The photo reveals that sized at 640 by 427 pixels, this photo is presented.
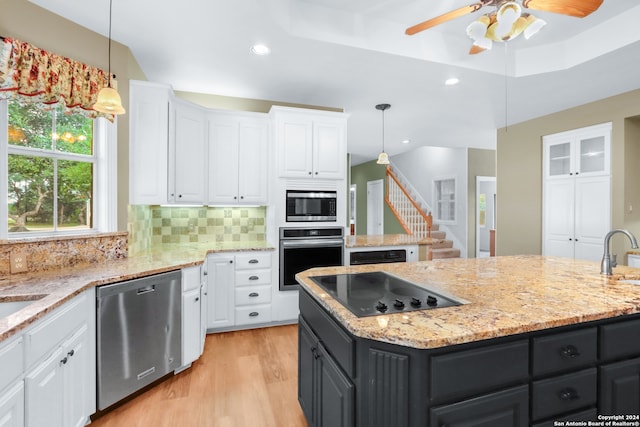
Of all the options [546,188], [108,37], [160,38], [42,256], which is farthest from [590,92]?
[42,256]

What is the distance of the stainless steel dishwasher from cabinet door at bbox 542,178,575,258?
4.78 metres

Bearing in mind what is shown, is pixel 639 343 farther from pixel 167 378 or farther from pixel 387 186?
pixel 387 186

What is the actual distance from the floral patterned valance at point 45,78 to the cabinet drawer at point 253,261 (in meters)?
1.72

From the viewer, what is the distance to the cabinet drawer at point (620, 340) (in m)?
1.31

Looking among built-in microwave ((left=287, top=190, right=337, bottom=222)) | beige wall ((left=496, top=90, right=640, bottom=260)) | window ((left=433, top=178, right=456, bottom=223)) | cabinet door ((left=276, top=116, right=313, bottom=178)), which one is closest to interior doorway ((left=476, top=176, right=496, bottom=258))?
window ((left=433, top=178, right=456, bottom=223))

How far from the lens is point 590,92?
12.1 feet

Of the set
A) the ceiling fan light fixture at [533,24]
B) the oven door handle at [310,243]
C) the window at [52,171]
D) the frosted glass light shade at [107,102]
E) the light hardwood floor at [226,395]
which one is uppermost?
the ceiling fan light fixture at [533,24]

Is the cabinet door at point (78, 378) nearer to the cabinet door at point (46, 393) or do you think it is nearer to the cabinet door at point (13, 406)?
the cabinet door at point (46, 393)

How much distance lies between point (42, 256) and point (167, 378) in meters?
1.26

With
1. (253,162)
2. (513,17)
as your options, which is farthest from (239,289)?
(513,17)

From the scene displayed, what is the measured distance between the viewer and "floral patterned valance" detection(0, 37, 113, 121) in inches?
76.3

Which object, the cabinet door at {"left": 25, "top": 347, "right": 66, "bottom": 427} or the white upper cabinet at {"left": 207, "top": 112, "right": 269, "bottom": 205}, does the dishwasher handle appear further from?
the white upper cabinet at {"left": 207, "top": 112, "right": 269, "bottom": 205}

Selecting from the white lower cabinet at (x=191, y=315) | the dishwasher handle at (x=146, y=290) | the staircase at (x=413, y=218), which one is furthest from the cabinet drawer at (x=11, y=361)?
the staircase at (x=413, y=218)

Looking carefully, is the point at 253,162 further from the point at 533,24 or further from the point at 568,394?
the point at 568,394
